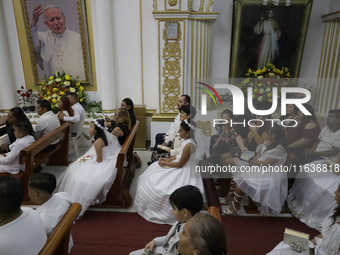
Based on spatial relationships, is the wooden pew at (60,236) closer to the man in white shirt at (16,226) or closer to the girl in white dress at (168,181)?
the man in white shirt at (16,226)

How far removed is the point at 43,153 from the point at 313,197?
4.43 m

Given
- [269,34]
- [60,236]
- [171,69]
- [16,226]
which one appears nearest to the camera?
[16,226]

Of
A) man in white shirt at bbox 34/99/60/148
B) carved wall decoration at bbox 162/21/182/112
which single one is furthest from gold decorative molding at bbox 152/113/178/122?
man in white shirt at bbox 34/99/60/148

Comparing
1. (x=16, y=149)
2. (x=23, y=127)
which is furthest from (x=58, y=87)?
(x=16, y=149)

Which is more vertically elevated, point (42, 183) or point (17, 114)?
point (17, 114)

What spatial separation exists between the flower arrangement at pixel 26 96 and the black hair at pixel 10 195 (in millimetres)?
5314

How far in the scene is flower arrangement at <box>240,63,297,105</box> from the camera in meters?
5.54

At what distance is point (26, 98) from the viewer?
658 cm

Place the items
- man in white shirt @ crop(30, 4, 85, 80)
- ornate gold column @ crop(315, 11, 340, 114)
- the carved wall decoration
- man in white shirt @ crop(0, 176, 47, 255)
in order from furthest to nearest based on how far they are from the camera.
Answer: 1. man in white shirt @ crop(30, 4, 85, 80)
2. ornate gold column @ crop(315, 11, 340, 114)
3. the carved wall decoration
4. man in white shirt @ crop(0, 176, 47, 255)

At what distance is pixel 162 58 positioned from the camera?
545 centimetres

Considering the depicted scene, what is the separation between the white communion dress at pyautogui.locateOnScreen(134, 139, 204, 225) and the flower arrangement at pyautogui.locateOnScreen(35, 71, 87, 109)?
3733mm

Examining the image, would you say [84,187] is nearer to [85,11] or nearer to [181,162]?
[181,162]

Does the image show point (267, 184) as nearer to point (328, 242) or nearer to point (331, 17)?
point (328, 242)

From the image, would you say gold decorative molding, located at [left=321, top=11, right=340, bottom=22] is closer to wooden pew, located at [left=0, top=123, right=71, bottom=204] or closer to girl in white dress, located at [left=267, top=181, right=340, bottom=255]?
girl in white dress, located at [left=267, top=181, right=340, bottom=255]
